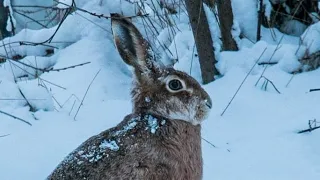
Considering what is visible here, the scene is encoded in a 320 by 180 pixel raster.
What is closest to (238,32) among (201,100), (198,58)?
(198,58)

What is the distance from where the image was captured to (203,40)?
5.61 m

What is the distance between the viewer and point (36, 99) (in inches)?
219

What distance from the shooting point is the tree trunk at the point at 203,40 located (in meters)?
5.54

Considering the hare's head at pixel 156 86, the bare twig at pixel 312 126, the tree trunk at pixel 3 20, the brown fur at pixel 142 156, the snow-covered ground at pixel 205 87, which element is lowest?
the tree trunk at pixel 3 20

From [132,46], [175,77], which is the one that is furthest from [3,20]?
[175,77]

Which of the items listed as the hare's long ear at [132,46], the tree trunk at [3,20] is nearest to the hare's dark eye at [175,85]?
the hare's long ear at [132,46]

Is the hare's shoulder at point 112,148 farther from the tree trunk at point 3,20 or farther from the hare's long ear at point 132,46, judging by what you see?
the tree trunk at point 3,20

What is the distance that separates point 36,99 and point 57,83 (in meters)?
0.35

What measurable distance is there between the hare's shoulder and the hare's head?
73 millimetres

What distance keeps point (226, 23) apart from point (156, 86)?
7.89 ft

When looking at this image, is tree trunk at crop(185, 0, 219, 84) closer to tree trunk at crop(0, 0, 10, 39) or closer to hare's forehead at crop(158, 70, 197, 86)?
hare's forehead at crop(158, 70, 197, 86)

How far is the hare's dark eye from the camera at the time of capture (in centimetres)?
351

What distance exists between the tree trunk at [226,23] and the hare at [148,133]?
2278mm

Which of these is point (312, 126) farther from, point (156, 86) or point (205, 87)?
point (156, 86)
